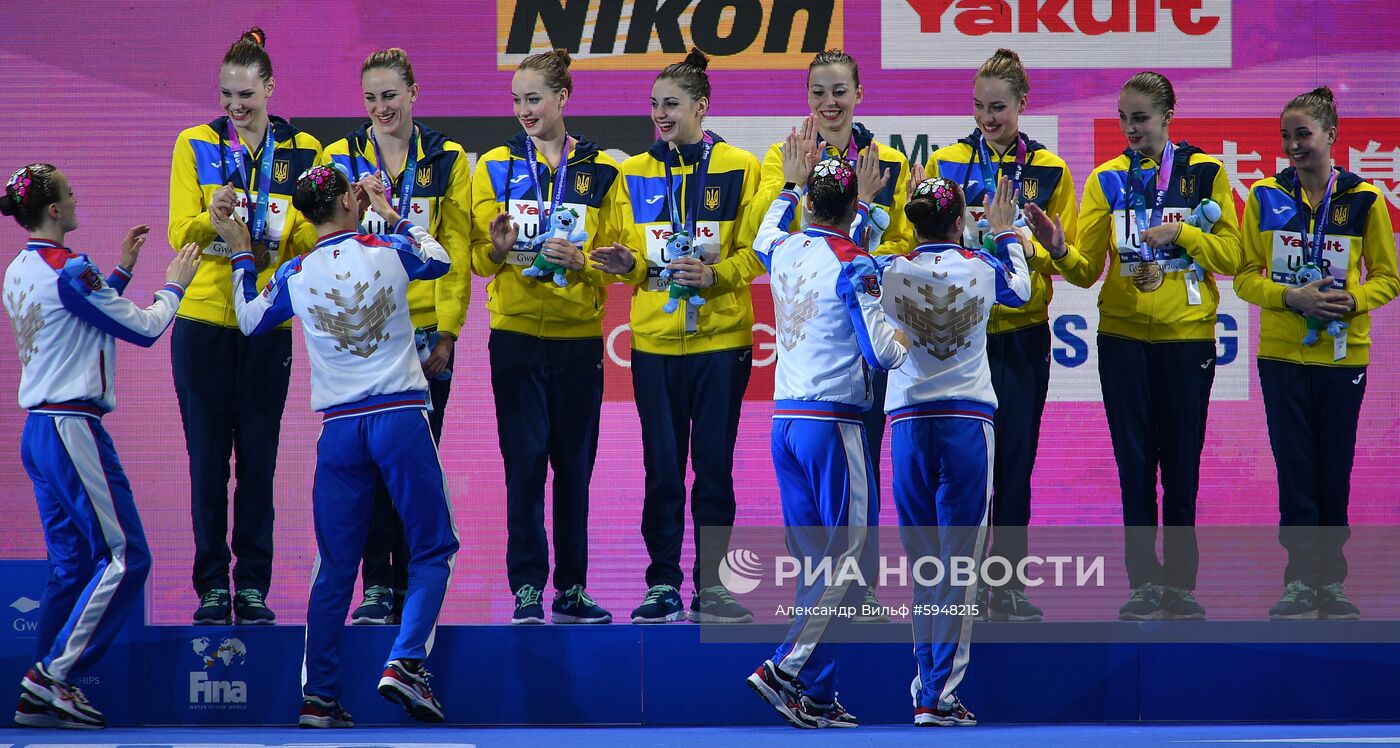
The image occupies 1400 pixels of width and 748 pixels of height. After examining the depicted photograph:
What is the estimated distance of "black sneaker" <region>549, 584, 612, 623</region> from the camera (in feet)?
15.3

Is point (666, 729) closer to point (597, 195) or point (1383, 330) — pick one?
point (597, 195)

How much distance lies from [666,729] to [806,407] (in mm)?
1158

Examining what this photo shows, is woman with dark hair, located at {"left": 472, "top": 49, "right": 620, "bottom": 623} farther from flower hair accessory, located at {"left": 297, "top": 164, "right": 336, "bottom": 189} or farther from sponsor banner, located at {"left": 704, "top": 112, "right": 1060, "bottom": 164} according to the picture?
sponsor banner, located at {"left": 704, "top": 112, "right": 1060, "bottom": 164}

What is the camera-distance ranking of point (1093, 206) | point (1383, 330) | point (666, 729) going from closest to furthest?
point (666, 729) < point (1093, 206) < point (1383, 330)

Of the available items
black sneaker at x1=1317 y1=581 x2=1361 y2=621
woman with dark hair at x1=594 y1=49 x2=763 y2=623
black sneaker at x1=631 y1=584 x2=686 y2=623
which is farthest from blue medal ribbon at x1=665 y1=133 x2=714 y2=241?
black sneaker at x1=1317 y1=581 x2=1361 y2=621

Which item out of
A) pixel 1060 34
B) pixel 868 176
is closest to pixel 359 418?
pixel 868 176

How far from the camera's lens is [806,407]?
166 inches

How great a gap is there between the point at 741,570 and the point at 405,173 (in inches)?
68.5

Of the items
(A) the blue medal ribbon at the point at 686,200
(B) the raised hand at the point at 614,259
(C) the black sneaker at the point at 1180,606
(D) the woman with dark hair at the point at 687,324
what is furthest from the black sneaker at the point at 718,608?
(C) the black sneaker at the point at 1180,606

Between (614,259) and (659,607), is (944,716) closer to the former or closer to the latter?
(659,607)

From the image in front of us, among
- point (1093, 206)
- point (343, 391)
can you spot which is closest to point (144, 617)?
point (343, 391)

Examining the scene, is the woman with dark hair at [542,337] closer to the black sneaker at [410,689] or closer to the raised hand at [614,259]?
the raised hand at [614,259]

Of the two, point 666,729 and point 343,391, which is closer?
point 343,391

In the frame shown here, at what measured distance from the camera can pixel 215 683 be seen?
4.60m
